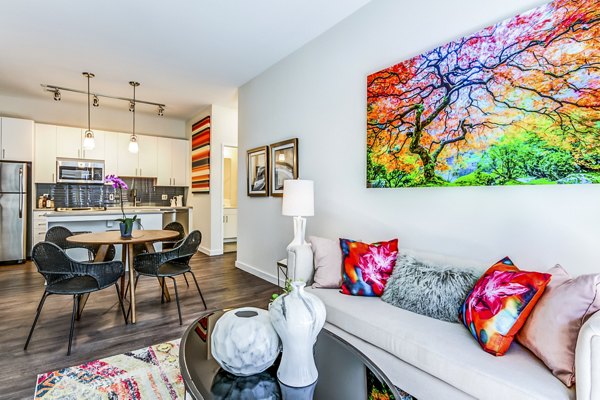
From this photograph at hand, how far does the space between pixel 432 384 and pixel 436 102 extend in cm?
177

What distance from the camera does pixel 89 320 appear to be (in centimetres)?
279

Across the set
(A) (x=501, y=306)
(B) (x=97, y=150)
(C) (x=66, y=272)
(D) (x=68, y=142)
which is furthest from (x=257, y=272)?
(D) (x=68, y=142)

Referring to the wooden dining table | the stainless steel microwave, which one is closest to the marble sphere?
the wooden dining table

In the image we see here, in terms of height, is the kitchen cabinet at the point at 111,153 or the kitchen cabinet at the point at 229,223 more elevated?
the kitchen cabinet at the point at 111,153

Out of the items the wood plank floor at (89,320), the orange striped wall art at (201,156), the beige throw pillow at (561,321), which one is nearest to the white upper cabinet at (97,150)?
the orange striped wall art at (201,156)

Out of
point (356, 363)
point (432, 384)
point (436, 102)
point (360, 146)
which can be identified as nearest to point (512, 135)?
point (436, 102)

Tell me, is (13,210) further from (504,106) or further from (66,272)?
(504,106)

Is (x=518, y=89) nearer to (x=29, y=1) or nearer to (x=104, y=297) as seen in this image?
(x=29, y=1)

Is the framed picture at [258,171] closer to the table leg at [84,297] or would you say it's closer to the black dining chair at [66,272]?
the table leg at [84,297]

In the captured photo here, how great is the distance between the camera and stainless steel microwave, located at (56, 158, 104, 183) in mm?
5484

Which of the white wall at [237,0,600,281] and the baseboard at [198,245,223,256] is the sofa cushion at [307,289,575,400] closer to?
the white wall at [237,0,600,281]

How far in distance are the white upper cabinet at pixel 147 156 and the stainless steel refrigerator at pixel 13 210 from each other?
1782mm

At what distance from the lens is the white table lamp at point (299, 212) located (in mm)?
2504

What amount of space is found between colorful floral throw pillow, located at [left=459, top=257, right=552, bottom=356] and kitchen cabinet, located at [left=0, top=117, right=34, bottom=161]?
21.8 feet
